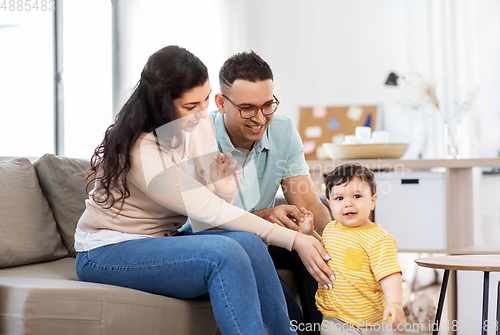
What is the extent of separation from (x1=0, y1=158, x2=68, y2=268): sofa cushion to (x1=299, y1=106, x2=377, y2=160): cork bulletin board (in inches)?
67.8

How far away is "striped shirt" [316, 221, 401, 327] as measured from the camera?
1271 millimetres

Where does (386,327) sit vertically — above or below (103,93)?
below

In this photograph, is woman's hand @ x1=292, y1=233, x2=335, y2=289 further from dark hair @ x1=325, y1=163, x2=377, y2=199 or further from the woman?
dark hair @ x1=325, y1=163, x2=377, y2=199

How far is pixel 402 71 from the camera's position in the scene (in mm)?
2971

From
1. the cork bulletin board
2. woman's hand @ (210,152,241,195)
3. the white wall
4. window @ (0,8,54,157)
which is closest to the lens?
woman's hand @ (210,152,241,195)

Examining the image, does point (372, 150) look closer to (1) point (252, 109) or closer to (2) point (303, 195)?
(2) point (303, 195)

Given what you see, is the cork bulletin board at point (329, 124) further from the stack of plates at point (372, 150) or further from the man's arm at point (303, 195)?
the man's arm at point (303, 195)

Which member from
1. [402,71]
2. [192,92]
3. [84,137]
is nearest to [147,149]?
[192,92]

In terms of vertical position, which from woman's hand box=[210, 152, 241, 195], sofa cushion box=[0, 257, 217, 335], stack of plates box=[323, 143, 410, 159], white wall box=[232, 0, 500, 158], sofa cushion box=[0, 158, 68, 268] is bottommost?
sofa cushion box=[0, 257, 217, 335]

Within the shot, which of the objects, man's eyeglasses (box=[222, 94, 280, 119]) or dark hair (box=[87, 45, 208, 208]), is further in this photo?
man's eyeglasses (box=[222, 94, 280, 119])

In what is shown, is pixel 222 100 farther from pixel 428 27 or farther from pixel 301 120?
pixel 428 27

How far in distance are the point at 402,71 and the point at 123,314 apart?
8.01 ft

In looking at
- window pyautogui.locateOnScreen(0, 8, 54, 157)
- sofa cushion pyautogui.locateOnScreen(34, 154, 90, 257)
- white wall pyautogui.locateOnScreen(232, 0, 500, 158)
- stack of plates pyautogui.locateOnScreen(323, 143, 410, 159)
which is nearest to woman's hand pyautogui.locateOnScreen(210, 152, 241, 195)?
sofa cushion pyautogui.locateOnScreen(34, 154, 90, 257)

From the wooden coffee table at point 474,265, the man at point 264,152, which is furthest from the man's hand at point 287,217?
the wooden coffee table at point 474,265
